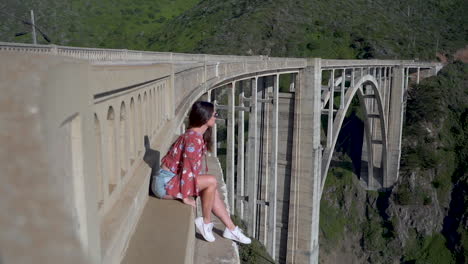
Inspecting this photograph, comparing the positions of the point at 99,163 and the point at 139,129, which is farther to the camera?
the point at 139,129

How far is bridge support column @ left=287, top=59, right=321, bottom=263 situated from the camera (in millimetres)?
17047

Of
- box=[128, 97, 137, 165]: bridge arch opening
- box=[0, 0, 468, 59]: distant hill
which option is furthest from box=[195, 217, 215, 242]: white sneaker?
box=[0, 0, 468, 59]: distant hill

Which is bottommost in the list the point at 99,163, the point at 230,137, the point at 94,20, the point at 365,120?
the point at 365,120

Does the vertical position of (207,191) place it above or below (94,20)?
below

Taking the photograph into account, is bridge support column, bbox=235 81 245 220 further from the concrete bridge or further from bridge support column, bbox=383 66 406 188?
bridge support column, bbox=383 66 406 188

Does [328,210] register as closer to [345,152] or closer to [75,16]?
[345,152]

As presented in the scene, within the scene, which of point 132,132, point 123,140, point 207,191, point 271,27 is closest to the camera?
point 123,140

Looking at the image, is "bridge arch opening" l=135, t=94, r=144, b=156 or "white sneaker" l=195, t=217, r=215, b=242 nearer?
"bridge arch opening" l=135, t=94, r=144, b=156

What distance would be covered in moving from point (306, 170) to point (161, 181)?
1449cm

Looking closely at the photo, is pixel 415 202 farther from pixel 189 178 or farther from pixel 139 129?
pixel 139 129

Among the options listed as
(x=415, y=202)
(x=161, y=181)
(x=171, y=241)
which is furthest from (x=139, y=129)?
(x=415, y=202)

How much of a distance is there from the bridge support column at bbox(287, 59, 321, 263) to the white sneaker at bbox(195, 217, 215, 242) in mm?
13655

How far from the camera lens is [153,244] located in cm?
269

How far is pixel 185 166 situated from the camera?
3.52m
